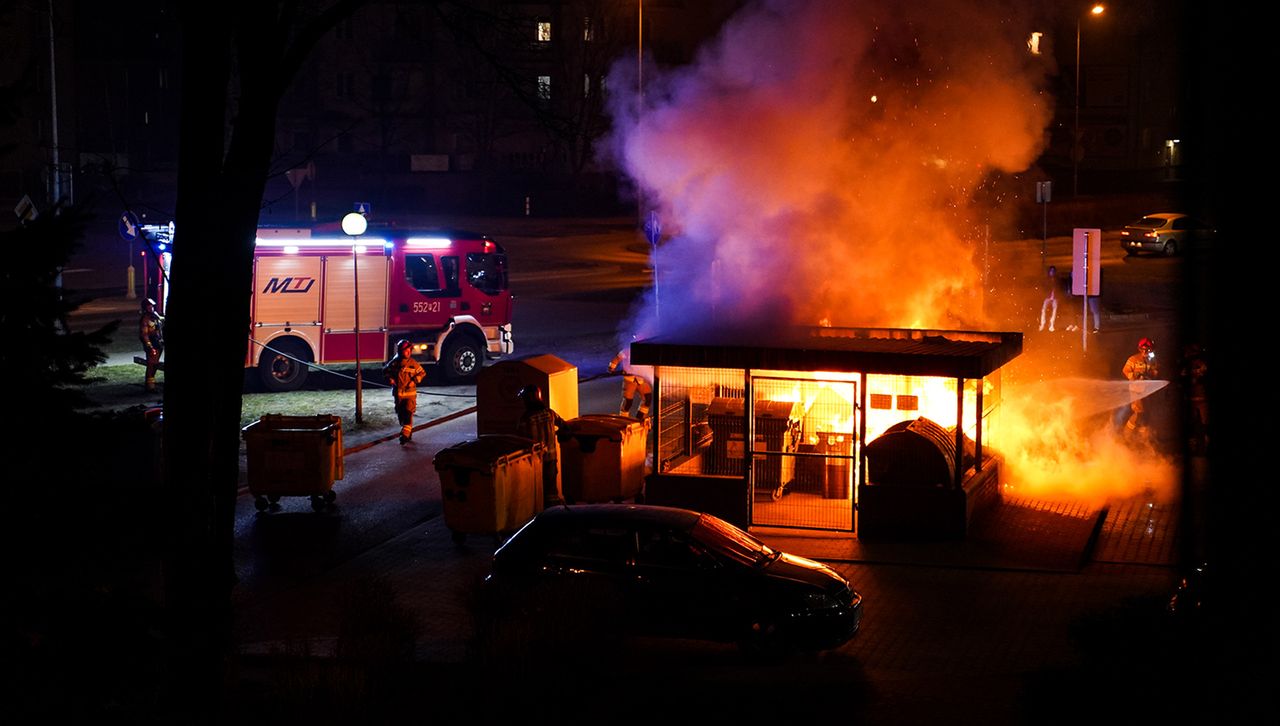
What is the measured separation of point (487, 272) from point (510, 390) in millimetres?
8743

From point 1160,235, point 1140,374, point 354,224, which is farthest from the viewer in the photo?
point 1160,235

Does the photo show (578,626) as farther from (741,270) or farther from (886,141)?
(886,141)

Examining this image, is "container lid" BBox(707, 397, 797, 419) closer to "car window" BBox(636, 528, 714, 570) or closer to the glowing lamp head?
"car window" BBox(636, 528, 714, 570)

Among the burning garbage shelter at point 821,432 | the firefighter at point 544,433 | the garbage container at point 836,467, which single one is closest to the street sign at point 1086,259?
the burning garbage shelter at point 821,432

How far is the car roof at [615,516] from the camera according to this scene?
33.5ft

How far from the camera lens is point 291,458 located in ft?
46.2

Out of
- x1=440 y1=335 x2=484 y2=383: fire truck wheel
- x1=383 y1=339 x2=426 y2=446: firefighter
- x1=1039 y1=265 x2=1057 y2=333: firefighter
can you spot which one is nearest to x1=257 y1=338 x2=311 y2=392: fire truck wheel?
x1=440 y1=335 x2=484 y2=383: fire truck wheel

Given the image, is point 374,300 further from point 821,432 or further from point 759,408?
point 821,432

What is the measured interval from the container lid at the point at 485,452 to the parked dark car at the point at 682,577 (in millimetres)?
2214

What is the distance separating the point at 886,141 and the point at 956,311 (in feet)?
10.0

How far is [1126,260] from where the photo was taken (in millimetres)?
40281

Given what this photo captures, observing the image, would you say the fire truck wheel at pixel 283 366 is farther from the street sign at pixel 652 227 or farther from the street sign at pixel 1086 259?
the street sign at pixel 1086 259

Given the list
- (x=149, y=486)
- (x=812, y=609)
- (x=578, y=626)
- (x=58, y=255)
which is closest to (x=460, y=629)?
(x=578, y=626)

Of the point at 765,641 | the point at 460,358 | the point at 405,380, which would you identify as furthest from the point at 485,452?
the point at 460,358
